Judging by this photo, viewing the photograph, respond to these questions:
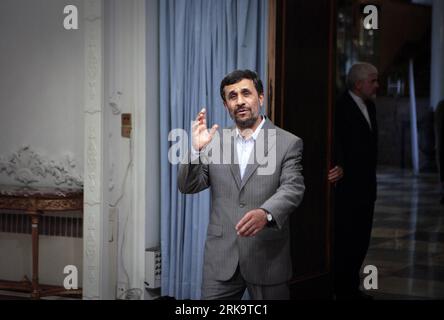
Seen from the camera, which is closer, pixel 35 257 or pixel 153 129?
pixel 153 129

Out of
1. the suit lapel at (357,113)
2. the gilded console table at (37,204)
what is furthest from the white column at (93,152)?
the suit lapel at (357,113)

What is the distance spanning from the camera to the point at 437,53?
15.4m

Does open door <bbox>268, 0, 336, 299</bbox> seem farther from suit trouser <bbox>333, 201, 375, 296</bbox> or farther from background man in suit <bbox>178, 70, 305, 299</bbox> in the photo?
background man in suit <bbox>178, 70, 305, 299</bbox>

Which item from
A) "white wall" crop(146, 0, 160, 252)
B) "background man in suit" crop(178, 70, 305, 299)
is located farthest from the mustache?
"white wall" crop(146, 0, 160, 252)

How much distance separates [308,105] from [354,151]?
1.82 feet

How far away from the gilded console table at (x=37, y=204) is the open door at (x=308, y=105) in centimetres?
169

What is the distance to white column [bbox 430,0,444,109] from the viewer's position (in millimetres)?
14879

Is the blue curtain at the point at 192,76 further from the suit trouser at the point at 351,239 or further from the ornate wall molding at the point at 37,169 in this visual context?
the suit trouser at the point at 351,239

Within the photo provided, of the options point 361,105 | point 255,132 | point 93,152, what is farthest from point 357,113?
point 255,132

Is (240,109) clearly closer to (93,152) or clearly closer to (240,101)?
(240,101)

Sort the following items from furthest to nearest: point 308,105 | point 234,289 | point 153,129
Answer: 1. point 153,129
2. point 308,105
3. point 234,289

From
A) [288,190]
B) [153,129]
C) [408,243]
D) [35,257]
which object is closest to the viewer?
[288,190]
